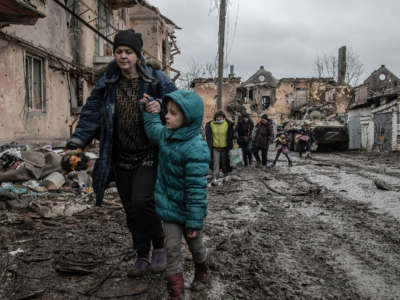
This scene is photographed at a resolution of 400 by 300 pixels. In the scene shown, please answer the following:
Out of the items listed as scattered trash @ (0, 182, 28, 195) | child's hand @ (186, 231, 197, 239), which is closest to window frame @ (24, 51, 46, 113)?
scattered trash @ (0, 182, 28, 195)

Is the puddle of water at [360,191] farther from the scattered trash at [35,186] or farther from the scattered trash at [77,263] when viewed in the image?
the scattered trash at [35,186]

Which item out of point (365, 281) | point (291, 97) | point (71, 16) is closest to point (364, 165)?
point (365, 281)

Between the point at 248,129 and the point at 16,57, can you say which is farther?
the point at 248,129

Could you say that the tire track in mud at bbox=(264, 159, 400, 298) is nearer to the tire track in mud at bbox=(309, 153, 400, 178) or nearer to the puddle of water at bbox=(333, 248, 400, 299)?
the puddle of water at bbox=(333, 248, 400, 299)

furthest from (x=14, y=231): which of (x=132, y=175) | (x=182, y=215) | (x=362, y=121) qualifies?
(x=362, y=121)

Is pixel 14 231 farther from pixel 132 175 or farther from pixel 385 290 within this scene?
pixel 385 290

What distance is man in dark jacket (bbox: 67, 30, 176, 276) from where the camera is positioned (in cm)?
240

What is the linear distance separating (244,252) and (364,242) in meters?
1.37

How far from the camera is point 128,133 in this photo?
2455 mm

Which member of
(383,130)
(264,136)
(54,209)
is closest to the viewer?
(54,209)

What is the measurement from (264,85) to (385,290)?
46.3 meters

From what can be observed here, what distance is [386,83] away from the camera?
51.6 m

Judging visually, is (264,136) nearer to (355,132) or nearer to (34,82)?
(34,82)

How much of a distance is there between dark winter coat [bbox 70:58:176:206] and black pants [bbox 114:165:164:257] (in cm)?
15
